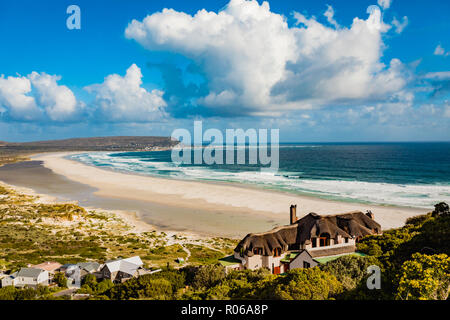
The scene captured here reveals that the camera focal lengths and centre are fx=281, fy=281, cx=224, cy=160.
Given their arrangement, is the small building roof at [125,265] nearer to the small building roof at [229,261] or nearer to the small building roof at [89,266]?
the small building roof at [89,266]

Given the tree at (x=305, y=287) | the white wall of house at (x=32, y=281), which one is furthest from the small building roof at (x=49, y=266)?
the tree at (x=305, y=287)

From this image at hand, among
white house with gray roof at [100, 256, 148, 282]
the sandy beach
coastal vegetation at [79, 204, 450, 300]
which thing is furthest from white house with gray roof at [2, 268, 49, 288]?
the sandy beach

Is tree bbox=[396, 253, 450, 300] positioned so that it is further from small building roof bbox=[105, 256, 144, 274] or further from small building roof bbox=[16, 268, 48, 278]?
Answer: small building roof bbox=[16, 268, 48, 278]

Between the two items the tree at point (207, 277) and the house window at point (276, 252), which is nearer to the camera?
the tree at point (207, 277)

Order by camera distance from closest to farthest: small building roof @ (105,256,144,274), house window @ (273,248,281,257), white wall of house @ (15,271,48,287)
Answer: white wall of house @ (15,271,48,287) → house window @ (273,248,281,257) → small building roof @ (105,256,144,274)

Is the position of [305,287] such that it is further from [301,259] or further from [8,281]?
[8,281]

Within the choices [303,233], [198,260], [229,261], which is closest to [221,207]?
[198,260]
